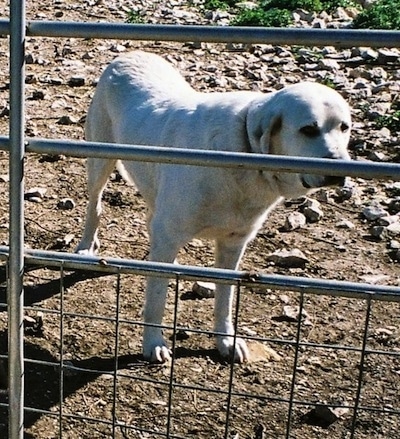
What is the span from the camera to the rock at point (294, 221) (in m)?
5.69

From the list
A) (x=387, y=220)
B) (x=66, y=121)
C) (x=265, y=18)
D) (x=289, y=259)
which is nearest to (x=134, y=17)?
(x=265, y=18)

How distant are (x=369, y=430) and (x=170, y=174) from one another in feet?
4.76

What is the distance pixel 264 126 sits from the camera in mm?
3744

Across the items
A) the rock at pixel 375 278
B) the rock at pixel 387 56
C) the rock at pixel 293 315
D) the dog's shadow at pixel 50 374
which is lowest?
the dog's shadow at pixel 50 374

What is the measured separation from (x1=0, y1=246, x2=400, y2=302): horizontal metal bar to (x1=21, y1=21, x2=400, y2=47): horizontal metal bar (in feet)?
2.19

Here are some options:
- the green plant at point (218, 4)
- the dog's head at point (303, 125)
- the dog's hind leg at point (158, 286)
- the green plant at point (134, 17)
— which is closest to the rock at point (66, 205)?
the dog's hind leg at point (158, 286)

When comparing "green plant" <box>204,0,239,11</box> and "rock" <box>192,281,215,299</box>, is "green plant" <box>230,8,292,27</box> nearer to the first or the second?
"green plant" <box>204,0,239,11</box>

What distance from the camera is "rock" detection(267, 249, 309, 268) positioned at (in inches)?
207

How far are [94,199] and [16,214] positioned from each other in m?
2.72

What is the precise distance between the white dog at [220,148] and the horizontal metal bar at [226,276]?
112 centimetres

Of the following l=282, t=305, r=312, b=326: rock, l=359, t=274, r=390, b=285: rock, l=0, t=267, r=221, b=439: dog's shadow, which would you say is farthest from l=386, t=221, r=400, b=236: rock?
l=0, t=267, r=221, b=439: dog's shadow

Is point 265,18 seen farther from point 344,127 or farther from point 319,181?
point 319,181

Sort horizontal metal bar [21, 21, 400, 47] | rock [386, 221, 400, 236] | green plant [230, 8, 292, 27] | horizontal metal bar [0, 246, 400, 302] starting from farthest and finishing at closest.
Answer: green plant [230, 8, 292, 27], rock [386, 221, 400, 236], horizontal metal bar [0, 246, 400, 302], horizontal metal bar [21, 21, 400, 47]

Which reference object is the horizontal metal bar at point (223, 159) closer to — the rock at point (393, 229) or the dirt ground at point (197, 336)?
the dirt ground at point (197, 336)
